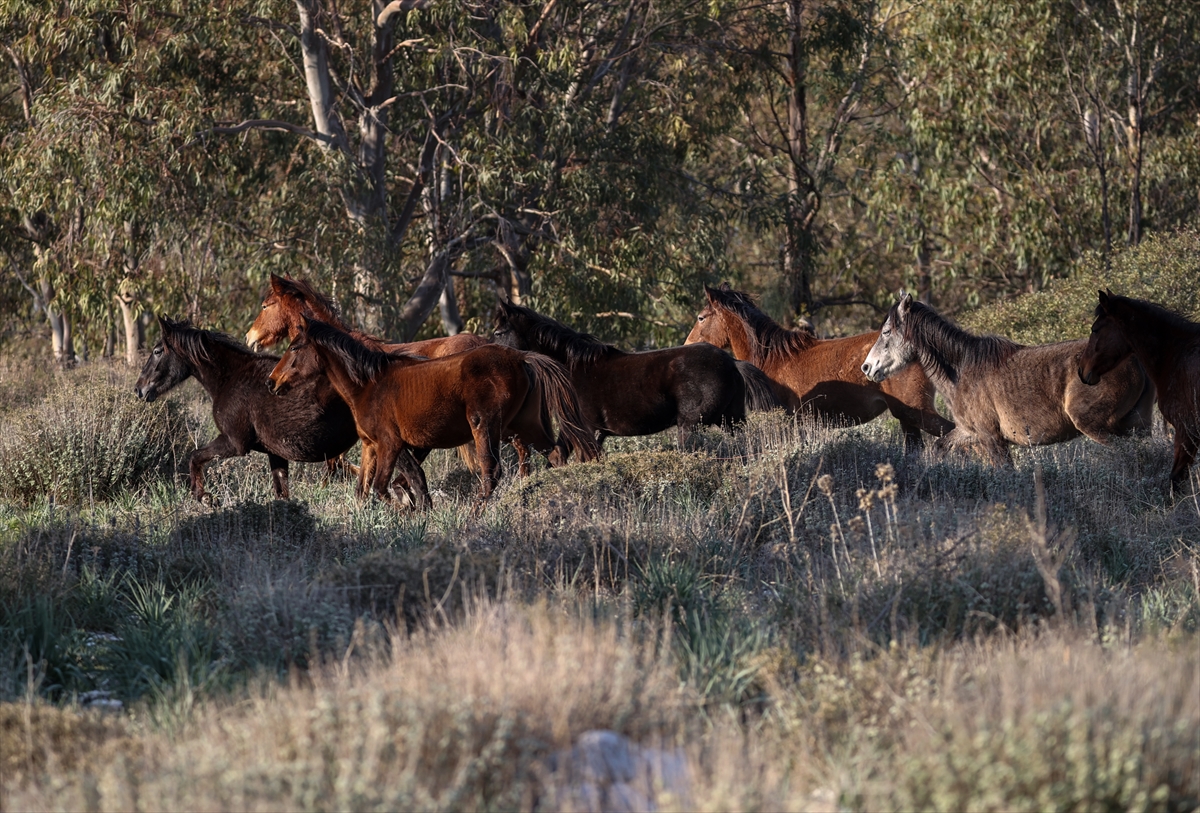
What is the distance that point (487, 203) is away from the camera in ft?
74.5

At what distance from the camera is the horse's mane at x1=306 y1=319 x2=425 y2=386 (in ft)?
35.3

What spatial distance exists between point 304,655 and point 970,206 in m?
23.9

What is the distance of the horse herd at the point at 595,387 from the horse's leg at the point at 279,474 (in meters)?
0.02

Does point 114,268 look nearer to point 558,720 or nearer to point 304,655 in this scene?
point 304,655

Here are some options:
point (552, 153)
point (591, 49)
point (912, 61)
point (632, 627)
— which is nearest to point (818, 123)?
point (912, 61)

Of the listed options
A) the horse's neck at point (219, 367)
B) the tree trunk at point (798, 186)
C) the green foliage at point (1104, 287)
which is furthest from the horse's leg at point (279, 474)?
the tree trunk at point (798, 186)

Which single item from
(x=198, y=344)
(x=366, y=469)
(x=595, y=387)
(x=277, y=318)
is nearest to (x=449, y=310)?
(x=277, y=318)

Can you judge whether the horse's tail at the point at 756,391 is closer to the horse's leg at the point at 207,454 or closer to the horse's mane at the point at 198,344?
the horse's mane at the point at 198,344

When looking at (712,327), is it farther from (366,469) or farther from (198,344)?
(198,344)

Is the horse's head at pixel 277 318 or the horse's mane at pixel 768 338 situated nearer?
→ the horse's head at pixel 277 318

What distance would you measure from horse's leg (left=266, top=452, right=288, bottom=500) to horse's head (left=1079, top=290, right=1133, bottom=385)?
6700 mm

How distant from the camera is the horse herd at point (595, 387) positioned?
10445mm

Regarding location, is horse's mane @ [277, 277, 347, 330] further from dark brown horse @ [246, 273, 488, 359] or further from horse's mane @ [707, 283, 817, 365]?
horse's mane @ [707, 283, 817, 365]

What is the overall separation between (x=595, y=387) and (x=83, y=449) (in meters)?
4.72
